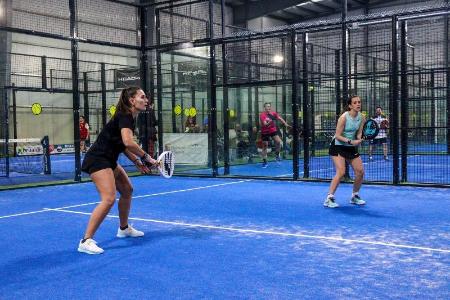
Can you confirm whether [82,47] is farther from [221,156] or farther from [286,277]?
[286,277]

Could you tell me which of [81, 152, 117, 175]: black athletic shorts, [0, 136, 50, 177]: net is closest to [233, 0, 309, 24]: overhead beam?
[0, 136, 50, 177]: net

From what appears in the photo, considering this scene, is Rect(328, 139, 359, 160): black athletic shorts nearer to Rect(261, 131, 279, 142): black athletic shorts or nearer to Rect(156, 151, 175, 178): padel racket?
Rect(156, 151, 175, 178): padel racket

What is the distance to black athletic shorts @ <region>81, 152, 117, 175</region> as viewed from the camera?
5297 mm

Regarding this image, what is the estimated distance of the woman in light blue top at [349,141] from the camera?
303 inches

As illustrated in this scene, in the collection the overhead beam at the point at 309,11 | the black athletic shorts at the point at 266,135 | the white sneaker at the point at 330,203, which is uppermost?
the overhead beam at the point at 309,11

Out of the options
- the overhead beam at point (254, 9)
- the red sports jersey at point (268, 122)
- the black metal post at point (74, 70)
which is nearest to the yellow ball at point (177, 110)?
the red sports jersey at point (268, 122)

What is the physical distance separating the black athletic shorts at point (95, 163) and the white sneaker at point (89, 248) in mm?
689

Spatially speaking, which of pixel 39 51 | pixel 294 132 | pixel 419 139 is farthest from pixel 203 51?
pixel 39 51

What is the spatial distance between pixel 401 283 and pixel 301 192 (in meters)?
5.51

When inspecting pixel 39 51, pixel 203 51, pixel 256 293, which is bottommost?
pixel 256 293

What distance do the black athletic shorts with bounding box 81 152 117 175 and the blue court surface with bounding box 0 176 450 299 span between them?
2.72ft

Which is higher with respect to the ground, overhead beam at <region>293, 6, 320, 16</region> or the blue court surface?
overhead beam at <region>293, 6, 320, 16</region>

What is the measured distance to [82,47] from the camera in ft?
81.6

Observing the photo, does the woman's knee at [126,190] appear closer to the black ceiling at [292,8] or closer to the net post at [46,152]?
the net post at [46,152]
